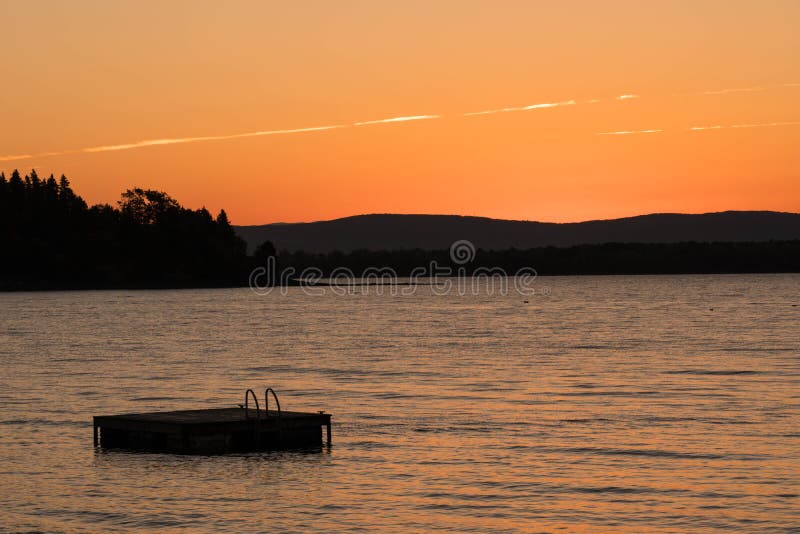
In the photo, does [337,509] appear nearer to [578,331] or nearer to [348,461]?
[348,461]

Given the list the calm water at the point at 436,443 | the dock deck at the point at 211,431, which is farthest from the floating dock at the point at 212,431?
the calm water at the point at 436,443

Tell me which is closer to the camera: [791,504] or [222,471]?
[791,504]

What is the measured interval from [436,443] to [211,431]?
7.82 m

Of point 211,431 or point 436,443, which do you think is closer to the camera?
point 211,431

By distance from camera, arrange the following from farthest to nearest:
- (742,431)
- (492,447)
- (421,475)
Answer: (742,431)
(492,447)
(421,475)

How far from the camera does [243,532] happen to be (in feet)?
92.4

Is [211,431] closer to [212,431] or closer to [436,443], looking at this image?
[212,431]

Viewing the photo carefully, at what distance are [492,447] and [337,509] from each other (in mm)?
10353

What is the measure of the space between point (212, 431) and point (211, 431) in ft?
0.11

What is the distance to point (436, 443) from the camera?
40.9 meters

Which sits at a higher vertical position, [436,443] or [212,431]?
[212,431]

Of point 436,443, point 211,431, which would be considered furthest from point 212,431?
point 436,443

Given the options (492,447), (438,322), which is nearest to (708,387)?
(492,447)

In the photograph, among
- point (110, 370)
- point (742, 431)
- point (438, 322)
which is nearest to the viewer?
point (742, 431)
